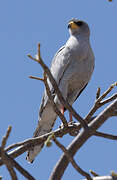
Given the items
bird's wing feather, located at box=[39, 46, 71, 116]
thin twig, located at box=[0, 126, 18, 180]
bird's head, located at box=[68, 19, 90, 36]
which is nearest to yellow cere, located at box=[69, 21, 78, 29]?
bird's head, located at box=[68, 19, 90, 36]

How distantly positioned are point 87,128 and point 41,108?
4429 mm

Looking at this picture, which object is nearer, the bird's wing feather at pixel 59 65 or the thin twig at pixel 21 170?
the thin twig at pixel 21 170

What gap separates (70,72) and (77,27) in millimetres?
1549

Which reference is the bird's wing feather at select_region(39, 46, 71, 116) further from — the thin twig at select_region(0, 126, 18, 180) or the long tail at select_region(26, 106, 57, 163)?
the thin twig at select_region(0, 126, 18, 180)

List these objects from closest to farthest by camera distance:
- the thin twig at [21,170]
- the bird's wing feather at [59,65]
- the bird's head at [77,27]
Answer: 1. the thin twig at [21,170]
2. the bird's wing feather at [59,65]
3. the bird's head at [77,27]

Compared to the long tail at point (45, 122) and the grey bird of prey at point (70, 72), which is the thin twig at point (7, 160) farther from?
the long tail at point (45, 122)

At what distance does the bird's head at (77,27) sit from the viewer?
841 cm

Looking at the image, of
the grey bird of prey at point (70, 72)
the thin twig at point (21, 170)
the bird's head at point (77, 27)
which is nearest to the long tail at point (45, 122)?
the grey bird of prey at point (70, 72)

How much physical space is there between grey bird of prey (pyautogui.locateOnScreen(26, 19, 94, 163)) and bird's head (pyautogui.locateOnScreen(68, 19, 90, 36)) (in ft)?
1.11

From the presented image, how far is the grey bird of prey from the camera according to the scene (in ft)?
24.4

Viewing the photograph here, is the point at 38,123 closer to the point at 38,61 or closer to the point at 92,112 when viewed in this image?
the point at 92,112

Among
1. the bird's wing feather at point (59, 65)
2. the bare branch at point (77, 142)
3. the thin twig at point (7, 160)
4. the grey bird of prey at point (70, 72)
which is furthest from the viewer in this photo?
the bird's wing feather at point (59, 65)

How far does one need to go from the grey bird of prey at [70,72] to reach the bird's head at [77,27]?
1.11 ft

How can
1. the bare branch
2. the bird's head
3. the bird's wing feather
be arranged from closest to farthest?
Result: the bare branch
the bird's wing feather
the bird's head
